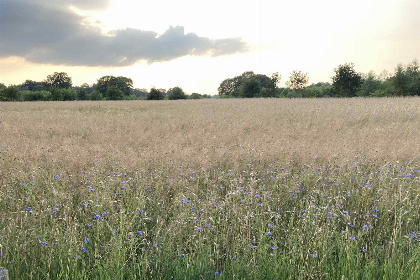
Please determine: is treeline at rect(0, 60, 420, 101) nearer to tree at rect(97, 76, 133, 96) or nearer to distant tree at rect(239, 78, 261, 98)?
distant tree at rect(239, 78, 261, 98)

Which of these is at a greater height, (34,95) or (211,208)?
(34,95)

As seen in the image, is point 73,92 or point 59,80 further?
point 59,80

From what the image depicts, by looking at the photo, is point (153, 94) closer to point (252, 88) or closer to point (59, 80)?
point (252, 88)

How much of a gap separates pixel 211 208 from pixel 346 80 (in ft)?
195

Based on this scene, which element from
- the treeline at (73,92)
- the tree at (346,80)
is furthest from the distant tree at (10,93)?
the tree at (346,80)

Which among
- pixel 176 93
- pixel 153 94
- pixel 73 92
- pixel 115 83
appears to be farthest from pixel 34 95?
pixel 176 93

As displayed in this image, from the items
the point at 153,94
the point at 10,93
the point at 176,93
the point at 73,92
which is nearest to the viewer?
the point at 10,93

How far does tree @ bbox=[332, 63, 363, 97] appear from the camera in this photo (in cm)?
5369

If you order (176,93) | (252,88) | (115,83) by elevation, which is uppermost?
(115,83)

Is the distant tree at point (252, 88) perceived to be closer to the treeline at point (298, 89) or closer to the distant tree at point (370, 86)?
the treeline at point (298, 89)

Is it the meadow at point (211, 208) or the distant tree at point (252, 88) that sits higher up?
the distant tree at point (252, 88)

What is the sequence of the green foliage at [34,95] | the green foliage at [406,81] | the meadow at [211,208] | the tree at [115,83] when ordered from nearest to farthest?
the meadow at [211,208] < the green foliage at [406,81] < the green foliage at [34,95] < the tree at [115,83]

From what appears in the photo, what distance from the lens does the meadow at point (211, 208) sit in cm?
288

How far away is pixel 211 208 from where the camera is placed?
3781mm
